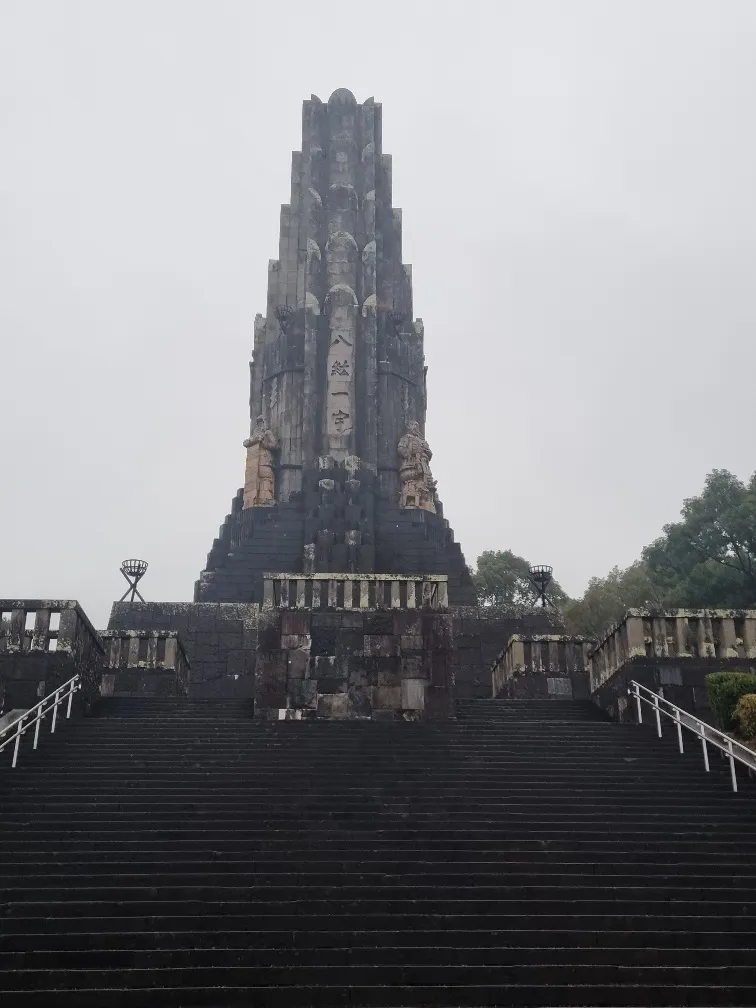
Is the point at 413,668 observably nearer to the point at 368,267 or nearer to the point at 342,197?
the point at 368,267

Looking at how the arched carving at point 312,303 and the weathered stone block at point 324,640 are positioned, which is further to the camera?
the arched carving at point 312,303

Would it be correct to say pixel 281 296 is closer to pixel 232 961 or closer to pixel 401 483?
pixel 401 483

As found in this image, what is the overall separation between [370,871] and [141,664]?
11.2 metres

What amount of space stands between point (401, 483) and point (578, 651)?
14.6 m

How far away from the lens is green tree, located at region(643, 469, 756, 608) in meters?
35.3

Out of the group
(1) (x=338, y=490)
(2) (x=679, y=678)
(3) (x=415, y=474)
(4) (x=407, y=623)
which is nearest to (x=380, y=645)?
(4) (x=407, y=623)

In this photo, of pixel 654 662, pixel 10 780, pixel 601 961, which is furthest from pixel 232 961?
pixel 654 662

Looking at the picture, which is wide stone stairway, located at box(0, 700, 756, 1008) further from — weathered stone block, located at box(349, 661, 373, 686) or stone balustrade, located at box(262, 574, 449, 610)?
stone balustrade, located at box(262, 574, 449, 610)

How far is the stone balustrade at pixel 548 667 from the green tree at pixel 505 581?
3020cm

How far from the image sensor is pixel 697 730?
572 inches

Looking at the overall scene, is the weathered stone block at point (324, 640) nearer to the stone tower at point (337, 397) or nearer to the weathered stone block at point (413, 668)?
the weathered stone block at point (413, 668)

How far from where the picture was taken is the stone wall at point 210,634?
26766 mm

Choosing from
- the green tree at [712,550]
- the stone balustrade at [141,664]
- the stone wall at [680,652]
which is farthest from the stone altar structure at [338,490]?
the green tree at [712,550]

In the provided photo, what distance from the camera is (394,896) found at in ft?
34.0
